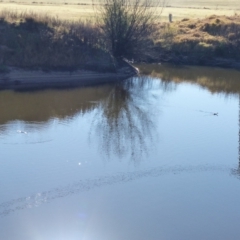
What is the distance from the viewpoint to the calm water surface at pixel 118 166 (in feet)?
37.2

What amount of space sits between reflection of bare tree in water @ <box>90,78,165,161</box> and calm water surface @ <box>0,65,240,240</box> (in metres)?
0.04

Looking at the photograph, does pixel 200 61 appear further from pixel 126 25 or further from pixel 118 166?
pixel 118 166

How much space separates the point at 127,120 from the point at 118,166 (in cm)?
463

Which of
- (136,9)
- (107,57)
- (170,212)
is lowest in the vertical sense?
(170,212)

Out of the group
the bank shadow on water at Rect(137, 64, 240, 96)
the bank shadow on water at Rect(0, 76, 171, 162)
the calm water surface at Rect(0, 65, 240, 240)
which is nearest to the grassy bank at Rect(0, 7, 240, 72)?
the bank shadow on water at Rect(137, 64, 240, 96)

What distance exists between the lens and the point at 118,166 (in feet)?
47.7

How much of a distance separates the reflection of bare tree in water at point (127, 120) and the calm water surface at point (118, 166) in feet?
0.12

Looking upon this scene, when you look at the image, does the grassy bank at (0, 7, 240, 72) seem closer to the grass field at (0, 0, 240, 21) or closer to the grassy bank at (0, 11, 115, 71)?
the grassy bank at (0, 11, 115, 71)

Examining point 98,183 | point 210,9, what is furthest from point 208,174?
point 210,9

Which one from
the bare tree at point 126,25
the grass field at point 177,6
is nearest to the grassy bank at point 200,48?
the bare tree at point 126,25

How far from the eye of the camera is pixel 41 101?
21.6 m

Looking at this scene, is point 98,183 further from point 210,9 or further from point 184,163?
point 210,9

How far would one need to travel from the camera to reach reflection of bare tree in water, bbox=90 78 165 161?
15985 mm

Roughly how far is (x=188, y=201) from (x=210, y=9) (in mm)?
38396
